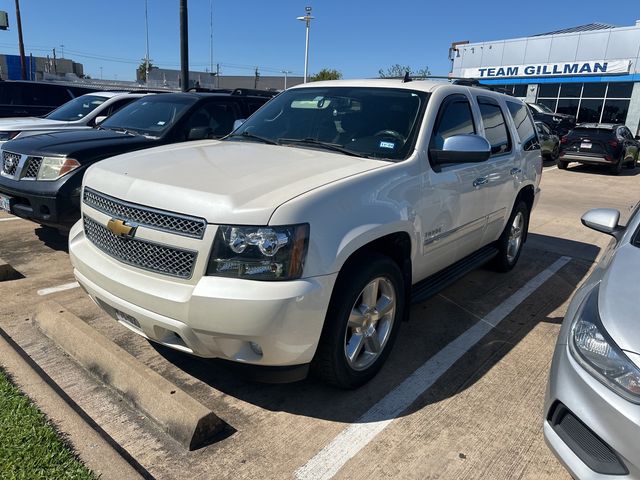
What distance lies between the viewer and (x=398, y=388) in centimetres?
326

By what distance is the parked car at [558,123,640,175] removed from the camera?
16.0 metres

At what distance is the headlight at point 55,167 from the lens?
4922 mm

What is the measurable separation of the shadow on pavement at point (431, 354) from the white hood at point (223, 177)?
0.88 m

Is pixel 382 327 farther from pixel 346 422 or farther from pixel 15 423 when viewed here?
pixel 15 423

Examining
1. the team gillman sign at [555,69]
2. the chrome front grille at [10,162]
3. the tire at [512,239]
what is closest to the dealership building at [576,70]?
the team gillman sign at [555,69]

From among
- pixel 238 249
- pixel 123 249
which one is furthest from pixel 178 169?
pixel 238 249

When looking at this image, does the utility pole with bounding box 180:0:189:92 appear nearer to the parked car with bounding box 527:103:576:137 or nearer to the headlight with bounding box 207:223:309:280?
the headlight with bounding box 207:223:309:280

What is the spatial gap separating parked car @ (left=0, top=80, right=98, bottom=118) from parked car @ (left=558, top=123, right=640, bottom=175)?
47.0ft

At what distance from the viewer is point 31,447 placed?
2.44 metres

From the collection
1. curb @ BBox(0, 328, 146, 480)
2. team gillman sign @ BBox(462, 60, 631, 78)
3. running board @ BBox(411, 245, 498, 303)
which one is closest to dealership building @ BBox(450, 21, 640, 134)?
team gillman sign @ BBox(462, 60, 631, 78)

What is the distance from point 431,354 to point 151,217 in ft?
7.36

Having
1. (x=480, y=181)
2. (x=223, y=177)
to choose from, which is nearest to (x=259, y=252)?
(x=223, y=177)

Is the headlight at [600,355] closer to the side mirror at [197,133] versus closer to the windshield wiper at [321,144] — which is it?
the windshield wiper at [321,144]

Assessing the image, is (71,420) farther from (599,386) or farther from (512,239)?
(512,239)
